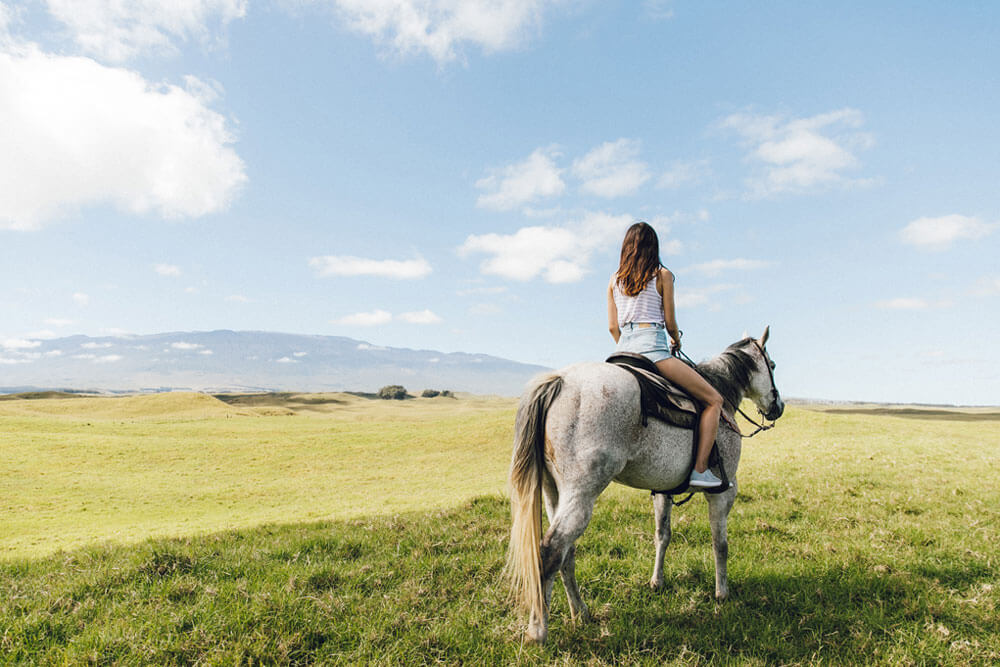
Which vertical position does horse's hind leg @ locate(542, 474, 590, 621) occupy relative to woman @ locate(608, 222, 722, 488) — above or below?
below

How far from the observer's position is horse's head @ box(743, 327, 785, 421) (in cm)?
711

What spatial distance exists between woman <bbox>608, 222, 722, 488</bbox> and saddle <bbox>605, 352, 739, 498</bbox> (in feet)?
0.23

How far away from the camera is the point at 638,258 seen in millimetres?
5496

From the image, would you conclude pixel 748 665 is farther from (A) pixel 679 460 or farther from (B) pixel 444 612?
(B) pixel 444 612

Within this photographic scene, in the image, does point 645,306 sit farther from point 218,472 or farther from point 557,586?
point 218,472

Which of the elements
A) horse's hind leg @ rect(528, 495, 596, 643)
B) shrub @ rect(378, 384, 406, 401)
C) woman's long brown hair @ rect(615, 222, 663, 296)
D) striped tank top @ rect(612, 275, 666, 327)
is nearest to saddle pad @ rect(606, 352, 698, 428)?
striped tank top @ rect(612, 275, 666, 327)

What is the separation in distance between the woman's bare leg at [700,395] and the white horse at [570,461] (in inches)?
6.0

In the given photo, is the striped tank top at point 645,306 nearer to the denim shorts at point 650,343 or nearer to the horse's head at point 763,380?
the denim shorts at point 650,343

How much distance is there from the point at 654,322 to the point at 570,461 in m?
1.87

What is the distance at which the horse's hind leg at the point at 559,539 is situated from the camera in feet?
14.8

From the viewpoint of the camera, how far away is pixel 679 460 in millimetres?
5246

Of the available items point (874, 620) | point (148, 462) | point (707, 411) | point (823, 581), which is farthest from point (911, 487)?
point (148, 462)

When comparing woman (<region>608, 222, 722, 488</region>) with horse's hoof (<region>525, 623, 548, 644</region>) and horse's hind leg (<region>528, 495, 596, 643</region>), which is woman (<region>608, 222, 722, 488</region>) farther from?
horse's hoof (<region>525, 623, 548, 644</region>)

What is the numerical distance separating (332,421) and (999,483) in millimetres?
42513
